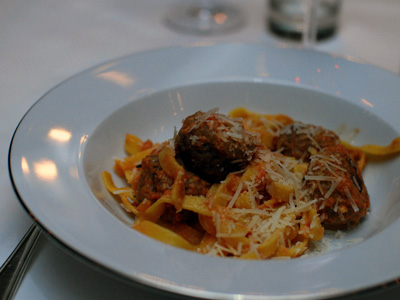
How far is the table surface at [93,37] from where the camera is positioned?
338 centimetres

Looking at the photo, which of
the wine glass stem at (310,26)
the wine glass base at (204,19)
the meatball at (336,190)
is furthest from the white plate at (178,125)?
the wine glass base at (204,19)

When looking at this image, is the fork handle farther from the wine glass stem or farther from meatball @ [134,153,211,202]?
the wine glass stem

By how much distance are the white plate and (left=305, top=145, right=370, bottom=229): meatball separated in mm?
115

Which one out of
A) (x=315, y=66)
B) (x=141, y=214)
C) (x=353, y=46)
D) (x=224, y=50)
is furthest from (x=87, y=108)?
(x=353, y=46)

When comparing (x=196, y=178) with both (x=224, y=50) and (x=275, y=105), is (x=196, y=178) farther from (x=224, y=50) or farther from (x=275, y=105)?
(x=224, y=50)

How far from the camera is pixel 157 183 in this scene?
6.94ft

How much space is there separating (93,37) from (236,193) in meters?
2.72

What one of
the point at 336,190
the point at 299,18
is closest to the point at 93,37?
the point at 299,18

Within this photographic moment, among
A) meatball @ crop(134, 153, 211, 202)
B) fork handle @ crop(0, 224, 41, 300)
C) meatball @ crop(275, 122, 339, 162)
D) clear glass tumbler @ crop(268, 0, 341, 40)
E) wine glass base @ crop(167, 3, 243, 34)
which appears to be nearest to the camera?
fork handle @ crop(0, 224, 41, 300)

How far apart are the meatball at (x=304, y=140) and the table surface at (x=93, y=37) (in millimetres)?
1449

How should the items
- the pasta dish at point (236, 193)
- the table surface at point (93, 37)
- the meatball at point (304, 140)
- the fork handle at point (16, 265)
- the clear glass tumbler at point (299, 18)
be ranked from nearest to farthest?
the fork handle at point (16, 265)
the pasta dish at point (236, 193)
the meatball at point (304, 140)
the table surface at point (93, 37)
the clear glass tumbler at point (299, 18)

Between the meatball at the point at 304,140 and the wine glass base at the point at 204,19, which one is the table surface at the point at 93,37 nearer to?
the wine glass base at the point at 204,19

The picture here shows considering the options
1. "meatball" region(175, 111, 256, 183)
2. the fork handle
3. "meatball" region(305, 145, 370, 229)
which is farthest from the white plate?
"meatball" region(175, 111, 256, 183)

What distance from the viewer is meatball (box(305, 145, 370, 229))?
2.10m
